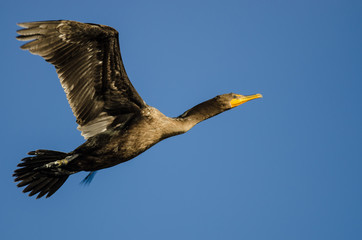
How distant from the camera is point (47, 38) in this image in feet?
19.0

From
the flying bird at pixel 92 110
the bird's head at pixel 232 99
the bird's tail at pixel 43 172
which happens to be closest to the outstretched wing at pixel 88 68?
the flying bird at pixel 92 110

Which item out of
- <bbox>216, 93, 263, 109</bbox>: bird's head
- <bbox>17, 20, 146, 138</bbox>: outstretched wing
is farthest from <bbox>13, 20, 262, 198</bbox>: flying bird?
<bbox>216, 93, 263, 109</bbox>: bird's head

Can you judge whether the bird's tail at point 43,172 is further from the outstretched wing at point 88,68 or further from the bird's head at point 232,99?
the bird's head at point 232,99

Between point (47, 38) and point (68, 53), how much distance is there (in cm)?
33

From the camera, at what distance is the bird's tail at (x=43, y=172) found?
637 centimetres

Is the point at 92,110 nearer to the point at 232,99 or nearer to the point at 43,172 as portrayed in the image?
the point at 43,172

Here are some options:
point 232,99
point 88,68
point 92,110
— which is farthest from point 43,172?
point 232,99

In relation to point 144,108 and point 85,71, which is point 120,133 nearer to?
point 144,108

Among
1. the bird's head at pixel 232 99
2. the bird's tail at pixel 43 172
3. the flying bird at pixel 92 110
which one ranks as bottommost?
the bird's tail at pixel 43 172

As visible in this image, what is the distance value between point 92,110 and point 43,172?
1149 millimetres

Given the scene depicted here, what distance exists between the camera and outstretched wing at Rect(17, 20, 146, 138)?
5.80m

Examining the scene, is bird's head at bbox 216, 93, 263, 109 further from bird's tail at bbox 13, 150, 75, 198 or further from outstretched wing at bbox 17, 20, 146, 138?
bird's tail at bbox 13, 150, 75, 198

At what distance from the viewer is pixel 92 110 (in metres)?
6.38

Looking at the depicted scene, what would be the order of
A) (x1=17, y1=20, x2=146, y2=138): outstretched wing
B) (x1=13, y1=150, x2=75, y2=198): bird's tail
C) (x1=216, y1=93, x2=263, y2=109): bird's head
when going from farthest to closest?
(x1=216, y1=93, x2=263, y2=109): bird's head
(x1=13, y1=150, x2=75, y2=198): bird's tail
(x1=17, y1=20, x2=146, y2=138): outstretched wing
